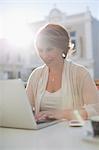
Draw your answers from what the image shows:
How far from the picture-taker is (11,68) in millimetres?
2023

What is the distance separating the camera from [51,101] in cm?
116

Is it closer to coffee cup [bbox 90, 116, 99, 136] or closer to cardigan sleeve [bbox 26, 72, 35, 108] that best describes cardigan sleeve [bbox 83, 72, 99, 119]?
cardigan sleeve [bbox 26, 72, 35, 108]

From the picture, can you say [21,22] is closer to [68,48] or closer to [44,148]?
[68,48]

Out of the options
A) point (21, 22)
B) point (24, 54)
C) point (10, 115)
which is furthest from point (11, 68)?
point (10, 115)

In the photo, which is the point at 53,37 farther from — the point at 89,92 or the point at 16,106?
the point at 16,106

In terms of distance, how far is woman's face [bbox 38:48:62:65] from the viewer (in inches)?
46.3

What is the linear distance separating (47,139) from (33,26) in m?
1.35

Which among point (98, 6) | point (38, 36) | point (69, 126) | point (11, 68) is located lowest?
point (69, 126)

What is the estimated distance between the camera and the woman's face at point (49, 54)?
1.18 meters

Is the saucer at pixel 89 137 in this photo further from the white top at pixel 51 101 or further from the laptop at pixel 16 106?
the white top at pixel 51 101

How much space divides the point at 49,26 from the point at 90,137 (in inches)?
30.1

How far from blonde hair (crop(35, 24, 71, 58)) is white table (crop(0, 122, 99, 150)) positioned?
0.54 meters

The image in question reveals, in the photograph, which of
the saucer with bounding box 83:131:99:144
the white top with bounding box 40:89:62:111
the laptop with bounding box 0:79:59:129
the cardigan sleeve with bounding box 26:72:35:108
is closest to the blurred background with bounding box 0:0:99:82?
the cardigan sleeve with bounding box 26:72:35:108

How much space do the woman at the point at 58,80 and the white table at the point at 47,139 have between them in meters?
0.40
